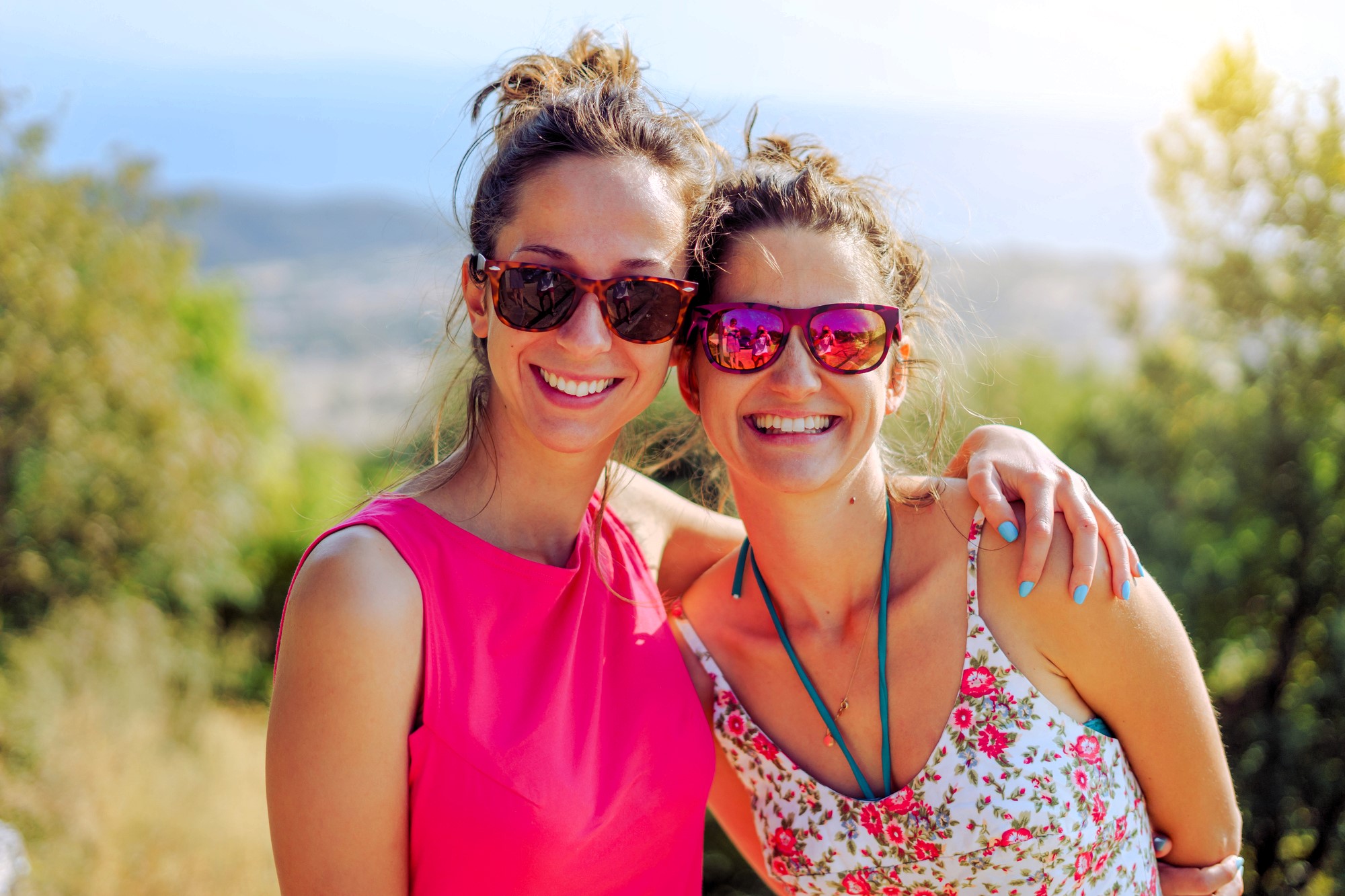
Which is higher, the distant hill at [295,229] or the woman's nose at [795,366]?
the woman's nose at [795,366]

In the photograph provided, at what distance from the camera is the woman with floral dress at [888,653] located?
2.21 meters

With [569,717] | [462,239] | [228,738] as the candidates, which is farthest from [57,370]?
[569,717]

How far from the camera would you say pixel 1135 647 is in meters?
2.22

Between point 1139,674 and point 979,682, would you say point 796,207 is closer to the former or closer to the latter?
point 979,682

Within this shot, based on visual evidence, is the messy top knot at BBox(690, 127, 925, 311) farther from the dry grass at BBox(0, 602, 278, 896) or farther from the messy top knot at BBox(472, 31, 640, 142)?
the dry grass at BBox(0, 602, 278, 896)

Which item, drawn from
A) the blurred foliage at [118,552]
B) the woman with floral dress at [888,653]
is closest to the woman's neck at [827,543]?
the woman with floral dress at [888,653]

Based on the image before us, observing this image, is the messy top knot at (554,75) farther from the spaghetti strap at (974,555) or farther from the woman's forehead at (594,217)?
the spaghetti strap at (974,555)

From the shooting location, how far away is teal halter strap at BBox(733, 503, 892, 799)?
91.4 inches

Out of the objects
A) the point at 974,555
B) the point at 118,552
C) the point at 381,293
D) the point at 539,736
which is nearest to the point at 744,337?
the point at 974,555

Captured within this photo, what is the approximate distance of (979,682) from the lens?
2244mm

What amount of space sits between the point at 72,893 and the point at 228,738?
3.41m

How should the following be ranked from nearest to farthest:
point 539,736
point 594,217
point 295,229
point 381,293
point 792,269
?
point 539,736 < point 594,217 < point 792,269 < point 381,293 < point 295,229

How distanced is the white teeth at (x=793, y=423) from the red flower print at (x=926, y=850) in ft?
3.23

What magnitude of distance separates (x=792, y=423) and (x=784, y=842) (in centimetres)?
107
